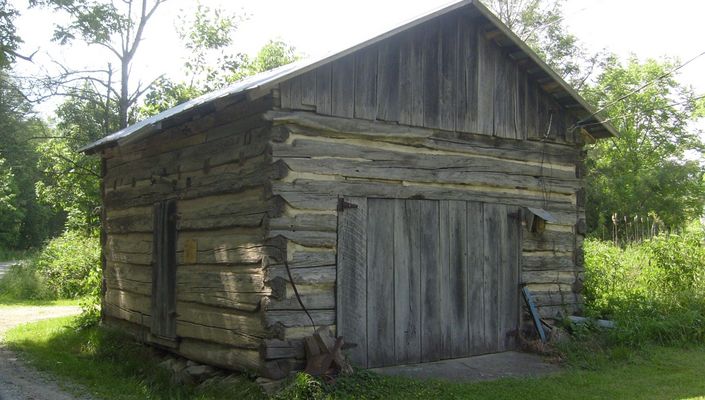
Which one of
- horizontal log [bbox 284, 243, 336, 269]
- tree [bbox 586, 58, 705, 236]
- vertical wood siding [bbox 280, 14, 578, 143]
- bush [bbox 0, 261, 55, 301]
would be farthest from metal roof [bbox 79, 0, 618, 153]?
tree [bbox 586, 58, 705, 236]

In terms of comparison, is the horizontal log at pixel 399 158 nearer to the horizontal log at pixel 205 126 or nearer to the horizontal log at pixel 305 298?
the horizontal log at pixel 205 126

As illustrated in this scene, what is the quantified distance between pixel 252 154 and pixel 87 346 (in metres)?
5.24

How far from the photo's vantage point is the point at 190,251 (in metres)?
9.11

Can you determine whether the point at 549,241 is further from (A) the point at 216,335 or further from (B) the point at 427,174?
(A) the point at 216,335

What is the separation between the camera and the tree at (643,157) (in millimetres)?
30188

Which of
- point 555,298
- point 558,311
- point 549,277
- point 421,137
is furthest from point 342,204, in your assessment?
point 558,311

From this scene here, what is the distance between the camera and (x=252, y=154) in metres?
8.01

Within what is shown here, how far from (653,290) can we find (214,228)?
8.33 m

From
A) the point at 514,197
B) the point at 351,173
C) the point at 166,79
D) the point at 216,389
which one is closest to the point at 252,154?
the point at 351,173

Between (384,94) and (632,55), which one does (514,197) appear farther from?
(632,55)

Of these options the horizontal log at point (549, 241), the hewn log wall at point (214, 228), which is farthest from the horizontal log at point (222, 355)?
the horizontal log at point (549, 241)

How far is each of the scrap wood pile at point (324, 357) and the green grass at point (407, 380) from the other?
0.64 feet

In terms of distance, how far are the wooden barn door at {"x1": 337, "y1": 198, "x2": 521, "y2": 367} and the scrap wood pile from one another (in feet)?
1.40

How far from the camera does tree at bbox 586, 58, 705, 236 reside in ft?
99.0
